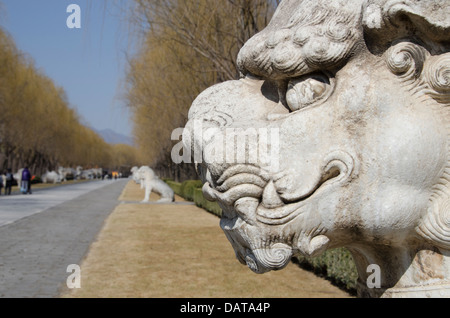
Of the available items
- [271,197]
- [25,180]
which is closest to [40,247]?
[271,197]

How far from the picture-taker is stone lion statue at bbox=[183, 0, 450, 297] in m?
1.06

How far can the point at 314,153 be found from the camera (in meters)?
1.10

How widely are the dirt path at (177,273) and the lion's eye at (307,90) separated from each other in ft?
15.6

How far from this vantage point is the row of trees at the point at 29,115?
93.7 feet

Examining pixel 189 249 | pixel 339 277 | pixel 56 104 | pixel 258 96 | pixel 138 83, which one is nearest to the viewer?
pixel 258 96

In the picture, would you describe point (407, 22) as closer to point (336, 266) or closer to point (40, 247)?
point (336, 266)

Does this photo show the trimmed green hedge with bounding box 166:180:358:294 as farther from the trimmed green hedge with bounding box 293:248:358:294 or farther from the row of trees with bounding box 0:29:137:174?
the row of trees with bounding box 0:29:137:174

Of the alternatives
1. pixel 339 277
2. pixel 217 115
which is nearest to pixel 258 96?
pixel 217 115

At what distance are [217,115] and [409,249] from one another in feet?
1.99

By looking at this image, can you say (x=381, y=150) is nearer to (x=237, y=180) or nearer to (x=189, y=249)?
(x=237, y=180)

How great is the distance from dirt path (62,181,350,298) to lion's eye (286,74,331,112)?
4.76 meters

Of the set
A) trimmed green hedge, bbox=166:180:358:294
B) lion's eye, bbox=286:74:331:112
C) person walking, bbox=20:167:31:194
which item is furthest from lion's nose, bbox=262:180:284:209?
person walking, bbox=20:167:31:194

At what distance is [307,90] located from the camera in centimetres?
117

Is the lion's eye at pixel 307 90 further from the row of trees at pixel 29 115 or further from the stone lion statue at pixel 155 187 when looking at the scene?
the row of trees at pixel 29 115
